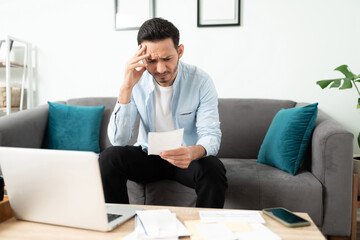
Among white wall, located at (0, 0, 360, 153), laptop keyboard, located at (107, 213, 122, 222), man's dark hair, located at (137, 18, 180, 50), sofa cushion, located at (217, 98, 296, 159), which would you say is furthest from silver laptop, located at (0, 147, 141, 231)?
white wall, located at (0, 0, 360, 153)

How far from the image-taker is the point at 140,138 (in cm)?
164

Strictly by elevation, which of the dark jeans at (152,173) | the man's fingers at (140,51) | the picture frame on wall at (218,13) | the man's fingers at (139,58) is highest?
the picture frame on wall at (218,13)

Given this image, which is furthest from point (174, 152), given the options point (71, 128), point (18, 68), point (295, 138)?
point (18, 68)

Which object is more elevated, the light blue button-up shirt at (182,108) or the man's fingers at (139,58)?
the man's fingers at (139,58)

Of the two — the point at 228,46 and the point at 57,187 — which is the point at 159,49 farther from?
the point at 228,46

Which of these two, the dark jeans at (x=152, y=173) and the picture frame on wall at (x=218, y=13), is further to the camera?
the picture frame on wall at (x=218, y=13)

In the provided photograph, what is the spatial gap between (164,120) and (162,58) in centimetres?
34

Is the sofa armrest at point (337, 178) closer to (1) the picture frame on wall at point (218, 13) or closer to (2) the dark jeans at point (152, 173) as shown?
(2) the dark jeans at point (152, 173)

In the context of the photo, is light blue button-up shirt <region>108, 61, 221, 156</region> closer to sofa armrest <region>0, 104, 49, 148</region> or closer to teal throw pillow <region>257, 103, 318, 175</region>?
teal throw pillow <region>257, 103, 318, 175</region>

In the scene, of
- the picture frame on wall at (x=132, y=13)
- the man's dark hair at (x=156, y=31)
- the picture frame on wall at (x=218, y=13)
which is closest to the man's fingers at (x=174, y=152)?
the man's dark hair at (x=156, y=31)

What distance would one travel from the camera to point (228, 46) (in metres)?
2.36

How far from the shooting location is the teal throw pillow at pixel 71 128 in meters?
2.04

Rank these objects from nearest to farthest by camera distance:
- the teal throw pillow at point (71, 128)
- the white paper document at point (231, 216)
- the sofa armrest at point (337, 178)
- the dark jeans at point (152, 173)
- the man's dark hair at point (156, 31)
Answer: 1. the white paper document at point (231, 216)
2. the dark jeans at point (152, 173)
3. the man's dark hair at point (156, 31)
4. the sofa armrest at point (337, 178)
5. the teal throw pillow at point (71, 128)

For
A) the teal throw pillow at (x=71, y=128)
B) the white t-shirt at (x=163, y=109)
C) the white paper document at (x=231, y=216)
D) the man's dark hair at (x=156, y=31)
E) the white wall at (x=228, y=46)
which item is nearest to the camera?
the white paper document at (x=231, y=216)
